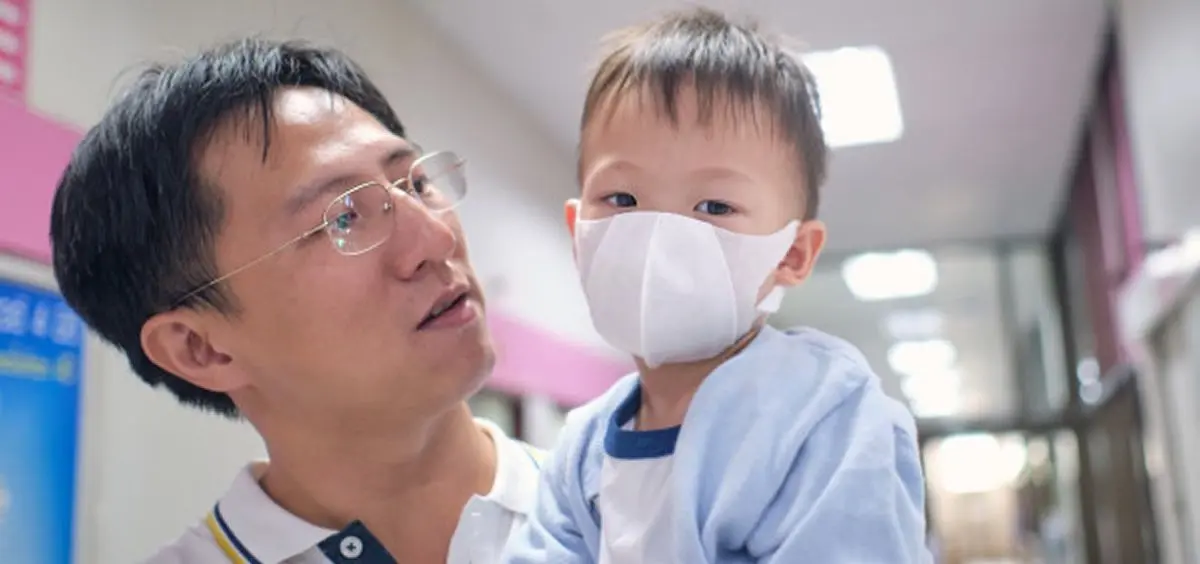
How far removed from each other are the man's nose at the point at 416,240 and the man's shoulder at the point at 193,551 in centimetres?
42

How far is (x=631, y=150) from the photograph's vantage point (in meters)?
1.05


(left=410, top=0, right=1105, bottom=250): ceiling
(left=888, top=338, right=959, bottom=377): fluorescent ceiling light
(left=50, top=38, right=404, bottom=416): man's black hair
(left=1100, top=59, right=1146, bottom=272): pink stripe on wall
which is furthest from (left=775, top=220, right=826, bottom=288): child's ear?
(left=888, top=338, right=959, bottom=377): fluorescent ceiling light

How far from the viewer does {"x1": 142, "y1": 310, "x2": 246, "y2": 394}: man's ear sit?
140cm

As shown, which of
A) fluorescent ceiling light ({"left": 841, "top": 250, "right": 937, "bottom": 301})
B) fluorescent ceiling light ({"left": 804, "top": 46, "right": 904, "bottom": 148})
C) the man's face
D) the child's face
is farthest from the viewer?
fluorescent ceiling light ({"left": 841, "top": 250, "right": 937, "bottom": 301})

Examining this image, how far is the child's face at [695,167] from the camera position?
1.04m

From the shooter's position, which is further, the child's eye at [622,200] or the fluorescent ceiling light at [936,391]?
the fluorescent ceiling light at [936,391]

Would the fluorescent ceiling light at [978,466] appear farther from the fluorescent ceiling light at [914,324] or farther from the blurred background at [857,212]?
the blurred background at [857,212]

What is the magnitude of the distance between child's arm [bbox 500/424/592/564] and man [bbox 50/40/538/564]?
0.60 feet

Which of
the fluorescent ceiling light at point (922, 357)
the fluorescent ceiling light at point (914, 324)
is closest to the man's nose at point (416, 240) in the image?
the fluorescent ceiling light at point (914, 324)

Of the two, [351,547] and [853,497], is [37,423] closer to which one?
[351,547]

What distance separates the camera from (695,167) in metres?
1.03

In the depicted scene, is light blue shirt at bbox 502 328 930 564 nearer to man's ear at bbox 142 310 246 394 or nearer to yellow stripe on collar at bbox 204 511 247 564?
yellow stripe on collar at bbox 204 511 247 564

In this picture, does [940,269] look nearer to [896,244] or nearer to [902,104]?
[896,244]

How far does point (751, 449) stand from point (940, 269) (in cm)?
735
